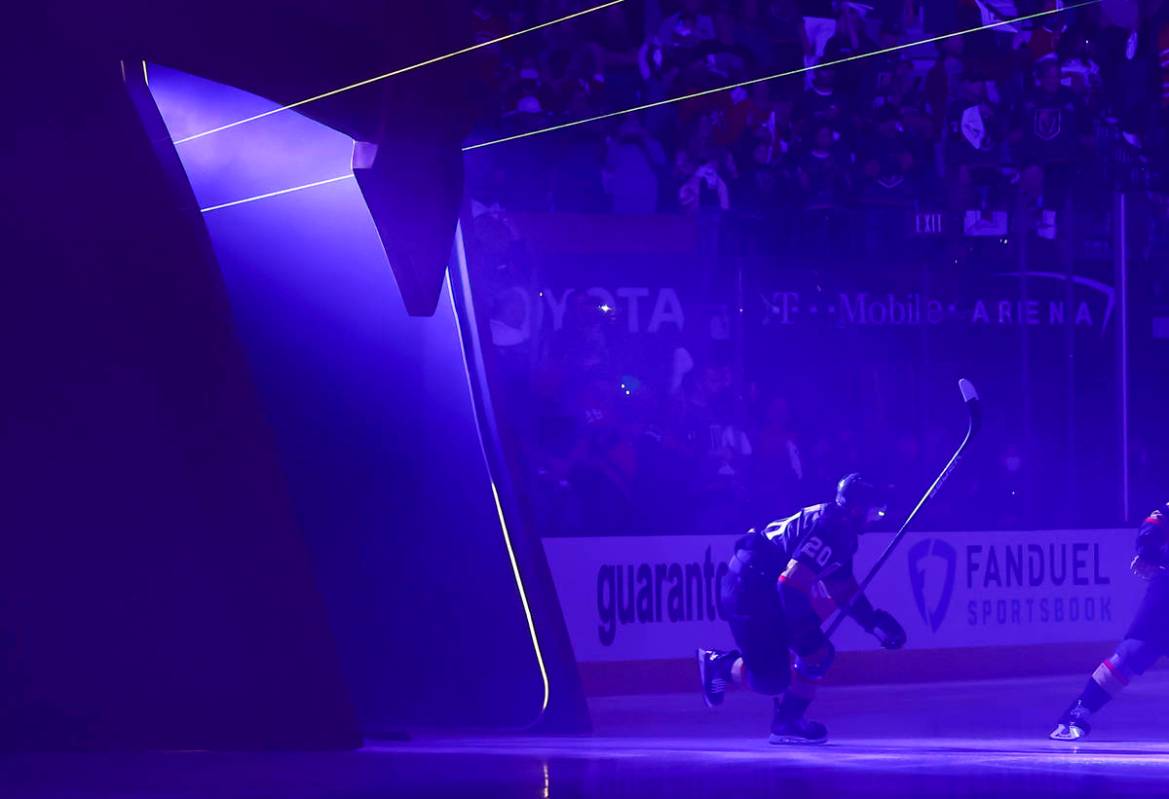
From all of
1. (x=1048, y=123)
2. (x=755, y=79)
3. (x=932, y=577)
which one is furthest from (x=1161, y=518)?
(x=1048, y=123)

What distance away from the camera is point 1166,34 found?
17.4 meters

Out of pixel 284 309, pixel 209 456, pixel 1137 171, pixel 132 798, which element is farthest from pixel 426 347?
pixel 1137 171

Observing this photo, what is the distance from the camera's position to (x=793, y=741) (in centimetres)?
1013

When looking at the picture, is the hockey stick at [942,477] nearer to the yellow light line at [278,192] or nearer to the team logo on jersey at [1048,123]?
the yellow light line at [278,192]

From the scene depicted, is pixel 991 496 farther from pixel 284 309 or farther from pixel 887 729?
pixel 284 309

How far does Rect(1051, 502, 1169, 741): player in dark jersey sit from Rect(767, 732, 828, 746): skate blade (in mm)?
1432

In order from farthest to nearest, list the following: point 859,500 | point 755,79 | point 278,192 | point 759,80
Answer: point 755,79 → point 759,80 → point 859,500 → point 278,192

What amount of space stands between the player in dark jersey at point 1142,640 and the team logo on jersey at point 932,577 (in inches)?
149

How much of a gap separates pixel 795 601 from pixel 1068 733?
1.73 m

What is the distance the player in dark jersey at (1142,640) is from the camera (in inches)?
400

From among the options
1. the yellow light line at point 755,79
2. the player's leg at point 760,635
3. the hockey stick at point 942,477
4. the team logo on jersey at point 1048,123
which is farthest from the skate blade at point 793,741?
the team logo on jersey at point 1048,123

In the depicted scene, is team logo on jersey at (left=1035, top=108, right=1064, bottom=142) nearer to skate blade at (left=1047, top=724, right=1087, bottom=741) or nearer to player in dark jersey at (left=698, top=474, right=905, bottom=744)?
player in dark jersey at (left=698, top=474, right=905, bottom=744)

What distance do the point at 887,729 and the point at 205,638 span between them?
4295 mm

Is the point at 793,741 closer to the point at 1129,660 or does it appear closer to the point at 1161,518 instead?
the point at 1129,660
